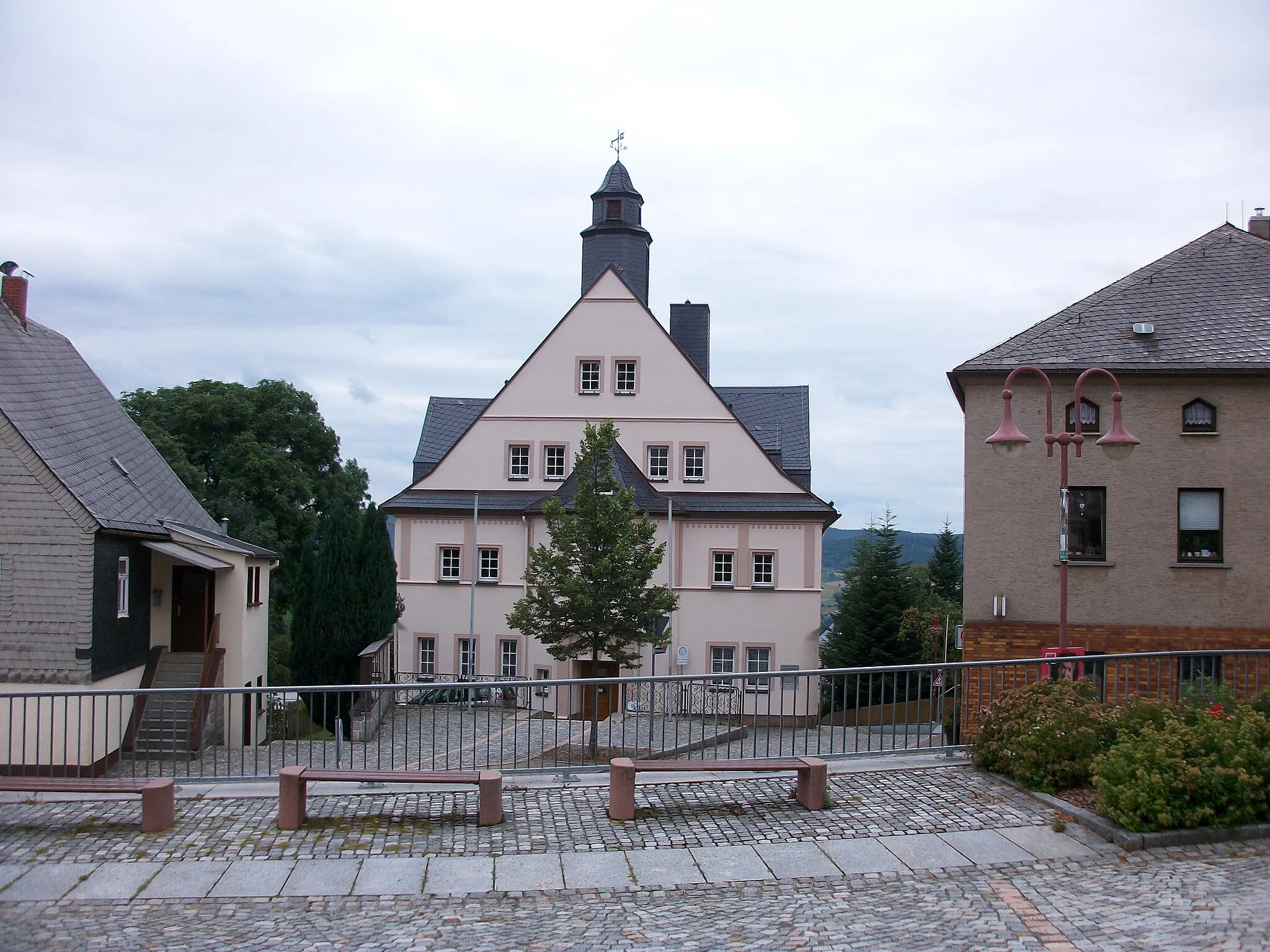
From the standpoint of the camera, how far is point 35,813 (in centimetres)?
997

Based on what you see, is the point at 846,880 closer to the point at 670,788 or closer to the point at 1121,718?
the point at 670,788

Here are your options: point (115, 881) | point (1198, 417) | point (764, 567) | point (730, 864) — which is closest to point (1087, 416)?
point (1198, 417)

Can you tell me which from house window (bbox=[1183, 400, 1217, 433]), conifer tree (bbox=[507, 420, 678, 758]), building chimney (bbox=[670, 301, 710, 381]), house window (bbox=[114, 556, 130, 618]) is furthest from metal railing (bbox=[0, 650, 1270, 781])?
building chimney (bbox=[670, 301, 710, 381])

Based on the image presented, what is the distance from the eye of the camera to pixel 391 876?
8.28m

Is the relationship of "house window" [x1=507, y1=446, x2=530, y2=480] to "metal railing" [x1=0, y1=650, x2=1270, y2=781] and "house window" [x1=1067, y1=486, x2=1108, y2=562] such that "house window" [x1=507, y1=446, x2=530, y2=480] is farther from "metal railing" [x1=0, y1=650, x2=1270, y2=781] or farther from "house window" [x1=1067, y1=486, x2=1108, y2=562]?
"metal railing" [x1=0, y1=650, x2=1270, y2=781]

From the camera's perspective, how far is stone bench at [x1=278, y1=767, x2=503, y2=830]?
938 centimetres

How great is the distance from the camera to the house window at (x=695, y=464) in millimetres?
37469

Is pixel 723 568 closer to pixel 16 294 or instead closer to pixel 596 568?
pixel 596 568

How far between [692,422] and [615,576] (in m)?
13.7

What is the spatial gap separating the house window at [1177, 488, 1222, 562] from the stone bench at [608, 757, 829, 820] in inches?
559

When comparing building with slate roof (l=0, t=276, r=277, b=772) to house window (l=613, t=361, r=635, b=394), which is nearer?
building with slate roof (l=0, t=276, r=277, b=772)

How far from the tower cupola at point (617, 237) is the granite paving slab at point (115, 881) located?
35947 millimetres

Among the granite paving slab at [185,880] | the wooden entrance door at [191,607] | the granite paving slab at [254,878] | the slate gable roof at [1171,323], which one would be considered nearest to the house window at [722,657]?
the wooden entrance door at [191,607]

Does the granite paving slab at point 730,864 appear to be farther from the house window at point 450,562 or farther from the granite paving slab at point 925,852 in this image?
the house window at point 450,562
